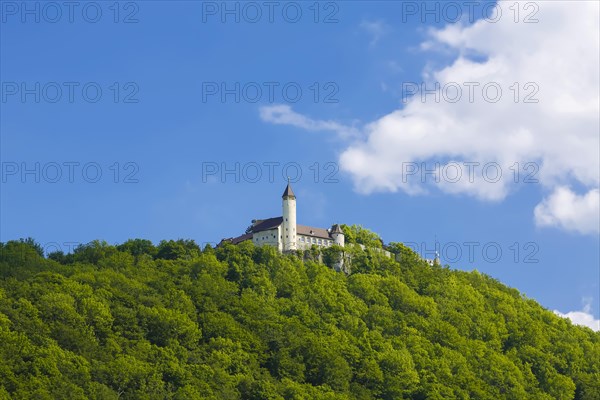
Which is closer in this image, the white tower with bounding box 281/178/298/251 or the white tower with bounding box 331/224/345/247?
the white tower with bounding box 281/178/298/251

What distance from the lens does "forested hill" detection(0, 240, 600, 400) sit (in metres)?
95.9

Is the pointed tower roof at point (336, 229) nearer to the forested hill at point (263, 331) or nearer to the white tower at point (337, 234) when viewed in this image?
the white tower at point (337, 234)

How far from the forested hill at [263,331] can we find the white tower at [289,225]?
6.34ft

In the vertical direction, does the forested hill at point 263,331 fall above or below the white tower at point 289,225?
below

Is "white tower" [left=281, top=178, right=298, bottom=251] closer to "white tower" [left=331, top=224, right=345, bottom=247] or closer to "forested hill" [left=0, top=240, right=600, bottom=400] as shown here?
"forested hill" [left=0, top=240, right=600, bottom=400]

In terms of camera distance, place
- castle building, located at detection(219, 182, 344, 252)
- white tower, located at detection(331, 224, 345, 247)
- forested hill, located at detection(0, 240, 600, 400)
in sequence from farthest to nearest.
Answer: white tower, located at detection(331, 224, 345, 247) → castle building, located at detection(219, 182, 344, 252) → forested hill, located at detection(0, 240, 600, 400)

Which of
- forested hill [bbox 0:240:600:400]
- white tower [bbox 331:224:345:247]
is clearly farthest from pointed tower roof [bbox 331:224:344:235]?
forested hill [bbox 0:240:600:400]

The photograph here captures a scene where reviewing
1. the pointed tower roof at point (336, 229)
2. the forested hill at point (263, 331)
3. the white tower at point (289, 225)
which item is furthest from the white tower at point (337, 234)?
the white tower at point (289, 225)

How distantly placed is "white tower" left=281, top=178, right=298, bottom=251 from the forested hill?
193cm

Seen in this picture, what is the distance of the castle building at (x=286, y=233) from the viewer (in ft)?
417

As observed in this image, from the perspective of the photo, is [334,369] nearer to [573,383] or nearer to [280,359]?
[280,359]

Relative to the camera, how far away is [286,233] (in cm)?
12712

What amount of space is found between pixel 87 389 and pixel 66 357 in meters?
3.88

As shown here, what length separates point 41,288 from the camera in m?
105
